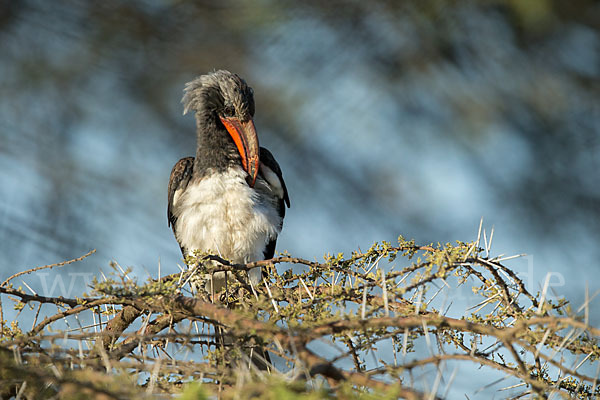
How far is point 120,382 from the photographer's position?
805mm

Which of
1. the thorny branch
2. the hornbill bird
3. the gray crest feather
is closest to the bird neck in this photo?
the hornbill bird

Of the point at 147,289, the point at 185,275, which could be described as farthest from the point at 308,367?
the point at 185,275

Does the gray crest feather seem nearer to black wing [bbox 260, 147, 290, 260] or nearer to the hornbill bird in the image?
the hornbill bird

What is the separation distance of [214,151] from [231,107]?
27 centimetres

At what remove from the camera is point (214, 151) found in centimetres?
283

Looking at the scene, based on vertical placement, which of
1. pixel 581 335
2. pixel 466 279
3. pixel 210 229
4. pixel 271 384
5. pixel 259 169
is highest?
pixel 259 169

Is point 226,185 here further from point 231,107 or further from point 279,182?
point 231,107

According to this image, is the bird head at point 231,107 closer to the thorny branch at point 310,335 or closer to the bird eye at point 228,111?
the bird eye at point 228,111

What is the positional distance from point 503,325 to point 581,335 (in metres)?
0.18

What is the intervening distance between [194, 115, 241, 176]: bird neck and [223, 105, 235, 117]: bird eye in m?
0.07

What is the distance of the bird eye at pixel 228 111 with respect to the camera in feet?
9.78

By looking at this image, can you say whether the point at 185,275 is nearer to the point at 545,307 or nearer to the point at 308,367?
the point at 308,367

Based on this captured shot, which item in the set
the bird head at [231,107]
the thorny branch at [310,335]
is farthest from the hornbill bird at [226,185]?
the thorny branch at [310,335]

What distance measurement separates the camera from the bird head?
2.81 m
